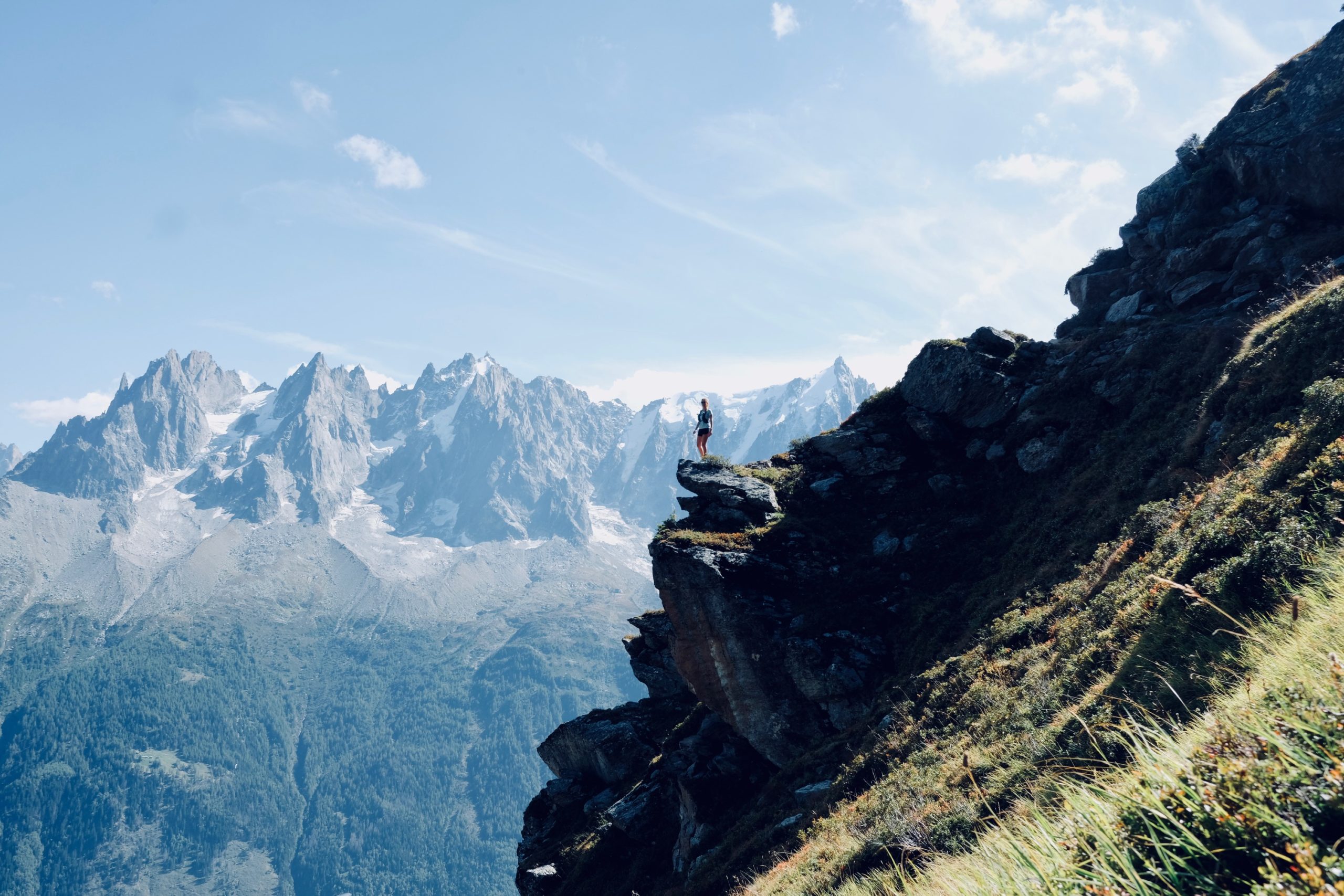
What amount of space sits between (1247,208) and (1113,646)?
31088 millimetres

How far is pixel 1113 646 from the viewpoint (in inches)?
565

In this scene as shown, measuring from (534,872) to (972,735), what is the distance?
23930 millimetres

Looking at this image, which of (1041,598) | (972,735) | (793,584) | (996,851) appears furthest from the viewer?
(793,584)

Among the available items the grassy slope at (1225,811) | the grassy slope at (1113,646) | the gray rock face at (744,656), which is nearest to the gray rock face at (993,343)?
the grassy slope at (1113,646)

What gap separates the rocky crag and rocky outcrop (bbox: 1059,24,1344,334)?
0.15 m

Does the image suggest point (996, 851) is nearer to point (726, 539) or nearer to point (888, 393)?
point (726, 539)

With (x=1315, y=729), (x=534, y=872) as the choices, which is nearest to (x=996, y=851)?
(x=1315, y=729)

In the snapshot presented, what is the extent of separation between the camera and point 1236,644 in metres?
10.6

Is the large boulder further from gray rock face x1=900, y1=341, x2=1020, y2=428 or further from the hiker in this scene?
the hiker

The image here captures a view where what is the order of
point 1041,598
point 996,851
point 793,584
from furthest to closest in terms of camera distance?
point 793,584 < point 1041,598 < point 996,851

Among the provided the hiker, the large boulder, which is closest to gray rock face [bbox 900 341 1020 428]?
the hiker

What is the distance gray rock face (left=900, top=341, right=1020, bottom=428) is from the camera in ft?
106

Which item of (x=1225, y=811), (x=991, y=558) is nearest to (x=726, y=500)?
(x=991, y=558)

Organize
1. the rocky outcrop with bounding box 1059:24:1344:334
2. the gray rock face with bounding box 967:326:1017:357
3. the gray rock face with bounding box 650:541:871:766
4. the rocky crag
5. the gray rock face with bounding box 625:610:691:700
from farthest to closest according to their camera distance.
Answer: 1. the gray rock face with bounding box 625:610:691:700
2. the gray rock face with bounding box 967:326:1017:357
3. the rocky outcrop with bounding box 1059:24:1344:334
4. the gray rock face with bounding box 650:541:871:766
5. the rocky crag
